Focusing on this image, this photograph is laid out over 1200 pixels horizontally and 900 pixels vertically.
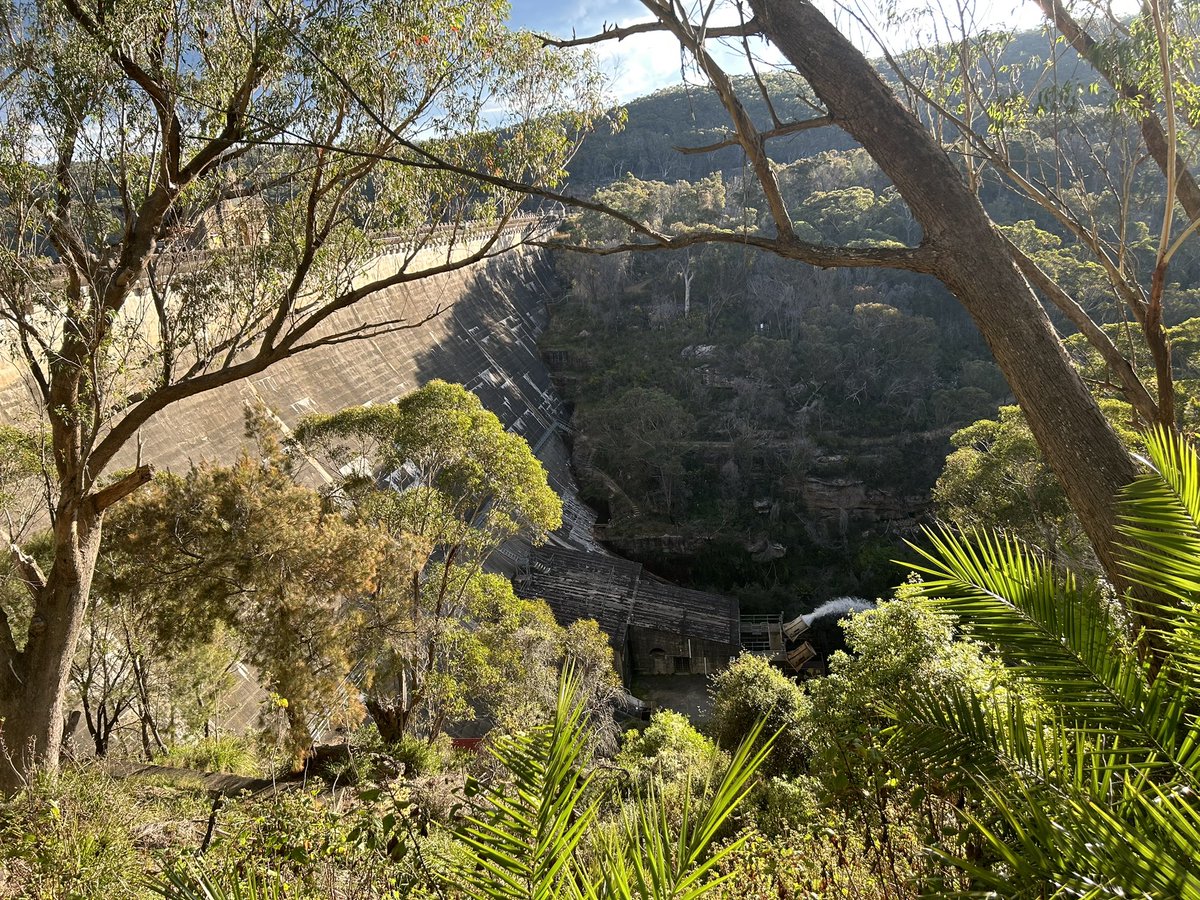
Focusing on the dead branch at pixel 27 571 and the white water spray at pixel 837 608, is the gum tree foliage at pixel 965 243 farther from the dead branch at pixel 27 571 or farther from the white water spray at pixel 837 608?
the white water spray at pixel 837 608

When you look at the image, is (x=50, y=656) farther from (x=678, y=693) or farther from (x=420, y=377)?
(x=420, y=377)

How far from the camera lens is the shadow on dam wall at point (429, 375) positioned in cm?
1016

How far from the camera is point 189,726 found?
788cm

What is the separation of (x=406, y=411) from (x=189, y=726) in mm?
4256

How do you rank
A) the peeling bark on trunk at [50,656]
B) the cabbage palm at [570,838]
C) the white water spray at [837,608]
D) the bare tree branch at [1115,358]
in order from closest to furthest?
the cabbage palm at [570,838]
the bare tree branch at [1115,358]
the peeling bark on trunk at [50,656]
the white water spray at [837,608]

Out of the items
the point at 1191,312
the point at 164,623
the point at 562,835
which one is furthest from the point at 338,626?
the point at 1191,312

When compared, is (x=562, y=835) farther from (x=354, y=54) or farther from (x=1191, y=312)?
(x=1191, y=312)

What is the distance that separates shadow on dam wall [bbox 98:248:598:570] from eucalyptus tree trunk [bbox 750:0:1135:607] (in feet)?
20.1

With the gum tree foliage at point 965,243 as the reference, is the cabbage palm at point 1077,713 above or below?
below

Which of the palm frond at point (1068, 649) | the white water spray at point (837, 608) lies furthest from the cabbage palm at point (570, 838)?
the white water spray at point (837, 608)

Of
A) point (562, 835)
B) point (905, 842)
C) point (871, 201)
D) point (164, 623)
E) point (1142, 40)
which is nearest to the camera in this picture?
point (562, 835)

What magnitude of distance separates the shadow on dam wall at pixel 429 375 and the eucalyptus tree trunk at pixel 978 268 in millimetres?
6116

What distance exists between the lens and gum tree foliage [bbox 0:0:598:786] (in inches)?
165

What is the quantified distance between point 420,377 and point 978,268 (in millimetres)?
15071
